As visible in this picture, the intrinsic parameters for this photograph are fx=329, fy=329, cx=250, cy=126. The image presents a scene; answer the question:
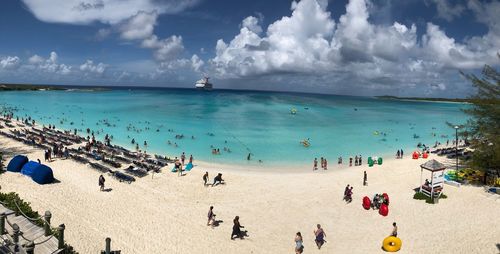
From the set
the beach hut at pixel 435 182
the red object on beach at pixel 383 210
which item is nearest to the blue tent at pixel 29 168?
the red object on beach at pixel 383 210

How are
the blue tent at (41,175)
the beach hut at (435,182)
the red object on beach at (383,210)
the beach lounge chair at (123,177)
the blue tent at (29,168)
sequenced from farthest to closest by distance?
the beach lounge chair at (123,177)
the blue tent at (29,168)
the blue tent at (41,175)
the beach hut at (435,182)
the red object on beach at (383,210)

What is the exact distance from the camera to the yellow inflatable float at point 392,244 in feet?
45.8

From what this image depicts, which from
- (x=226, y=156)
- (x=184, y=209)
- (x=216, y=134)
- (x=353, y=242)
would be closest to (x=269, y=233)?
(x=353, y=242)

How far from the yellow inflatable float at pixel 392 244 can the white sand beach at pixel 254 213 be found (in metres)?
0.45

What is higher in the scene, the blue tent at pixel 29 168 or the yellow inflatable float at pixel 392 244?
the blue tent at pixel 29 168

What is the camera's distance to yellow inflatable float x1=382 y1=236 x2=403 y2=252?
1398 centimetres

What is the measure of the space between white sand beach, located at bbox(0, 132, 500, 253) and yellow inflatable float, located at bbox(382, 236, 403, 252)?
450 mm

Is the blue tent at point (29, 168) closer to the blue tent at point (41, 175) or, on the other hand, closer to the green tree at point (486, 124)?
the blue tent at point (41, 175)

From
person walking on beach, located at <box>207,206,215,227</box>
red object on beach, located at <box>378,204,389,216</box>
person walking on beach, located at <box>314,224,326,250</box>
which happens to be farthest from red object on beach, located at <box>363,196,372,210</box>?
person walking on beach, located at <box>207,206,215,227</box>

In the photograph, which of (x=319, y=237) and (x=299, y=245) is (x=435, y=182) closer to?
(x=319, y=237)

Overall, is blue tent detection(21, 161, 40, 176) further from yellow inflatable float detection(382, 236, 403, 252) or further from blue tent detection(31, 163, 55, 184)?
yellow inflatable float detection(382, 236, 403, 252)

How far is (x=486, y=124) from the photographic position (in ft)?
78.7

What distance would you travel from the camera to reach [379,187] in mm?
22984

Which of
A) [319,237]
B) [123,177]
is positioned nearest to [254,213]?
[319,237]
